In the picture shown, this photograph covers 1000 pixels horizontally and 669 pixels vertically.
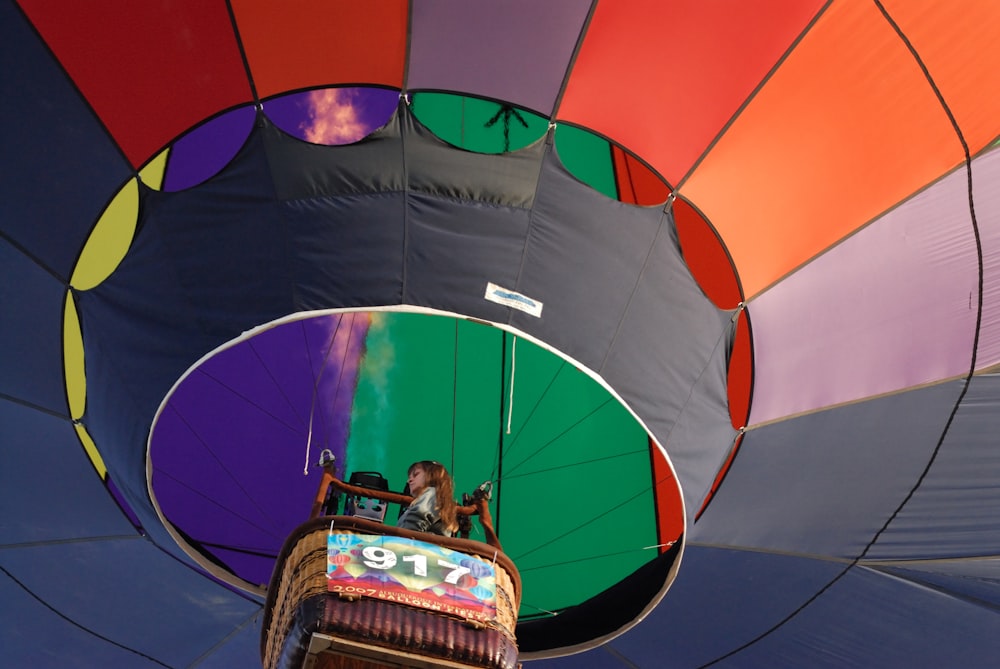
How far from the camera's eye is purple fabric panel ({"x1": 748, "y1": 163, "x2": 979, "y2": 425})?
3639 millimetres

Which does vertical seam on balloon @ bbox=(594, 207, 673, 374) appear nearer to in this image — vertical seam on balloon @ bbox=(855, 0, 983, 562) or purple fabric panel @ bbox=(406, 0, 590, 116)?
purple fabric panel @ bbox=(406, 0, 590, 116)

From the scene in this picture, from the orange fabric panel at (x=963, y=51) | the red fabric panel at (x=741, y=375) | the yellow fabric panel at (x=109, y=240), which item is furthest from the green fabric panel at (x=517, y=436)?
the orange fabric panel at (x=963, y=51)

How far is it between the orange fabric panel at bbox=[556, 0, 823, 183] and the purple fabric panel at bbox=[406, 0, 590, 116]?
0.07 metres

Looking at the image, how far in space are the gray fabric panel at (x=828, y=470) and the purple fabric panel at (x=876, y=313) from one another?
0.23 ft

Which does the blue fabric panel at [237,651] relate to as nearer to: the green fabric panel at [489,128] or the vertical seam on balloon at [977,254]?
the green fabric panel at [489,128]

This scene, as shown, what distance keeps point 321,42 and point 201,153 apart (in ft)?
1.80

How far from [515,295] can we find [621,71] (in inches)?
30.5

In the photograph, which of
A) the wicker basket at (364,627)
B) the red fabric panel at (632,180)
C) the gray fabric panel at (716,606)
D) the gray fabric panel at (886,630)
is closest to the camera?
the wicker basket at (364,627)

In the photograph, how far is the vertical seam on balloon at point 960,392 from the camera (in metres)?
3.41

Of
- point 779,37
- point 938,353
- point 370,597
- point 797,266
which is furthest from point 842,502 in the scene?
point 370,597

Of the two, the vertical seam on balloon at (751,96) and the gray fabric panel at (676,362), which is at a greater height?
the vertical seam on balloon at (751,96)

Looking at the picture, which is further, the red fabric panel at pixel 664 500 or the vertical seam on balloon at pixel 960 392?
the red fabric panel at pixel 664 500

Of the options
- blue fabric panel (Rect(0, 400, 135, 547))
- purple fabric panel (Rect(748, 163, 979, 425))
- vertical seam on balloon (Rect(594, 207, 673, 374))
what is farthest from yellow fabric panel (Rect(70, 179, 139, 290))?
purple fabric panel (Rect(748, 163, 979, 425))

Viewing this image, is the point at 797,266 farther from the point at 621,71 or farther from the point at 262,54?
the point at 262,54
